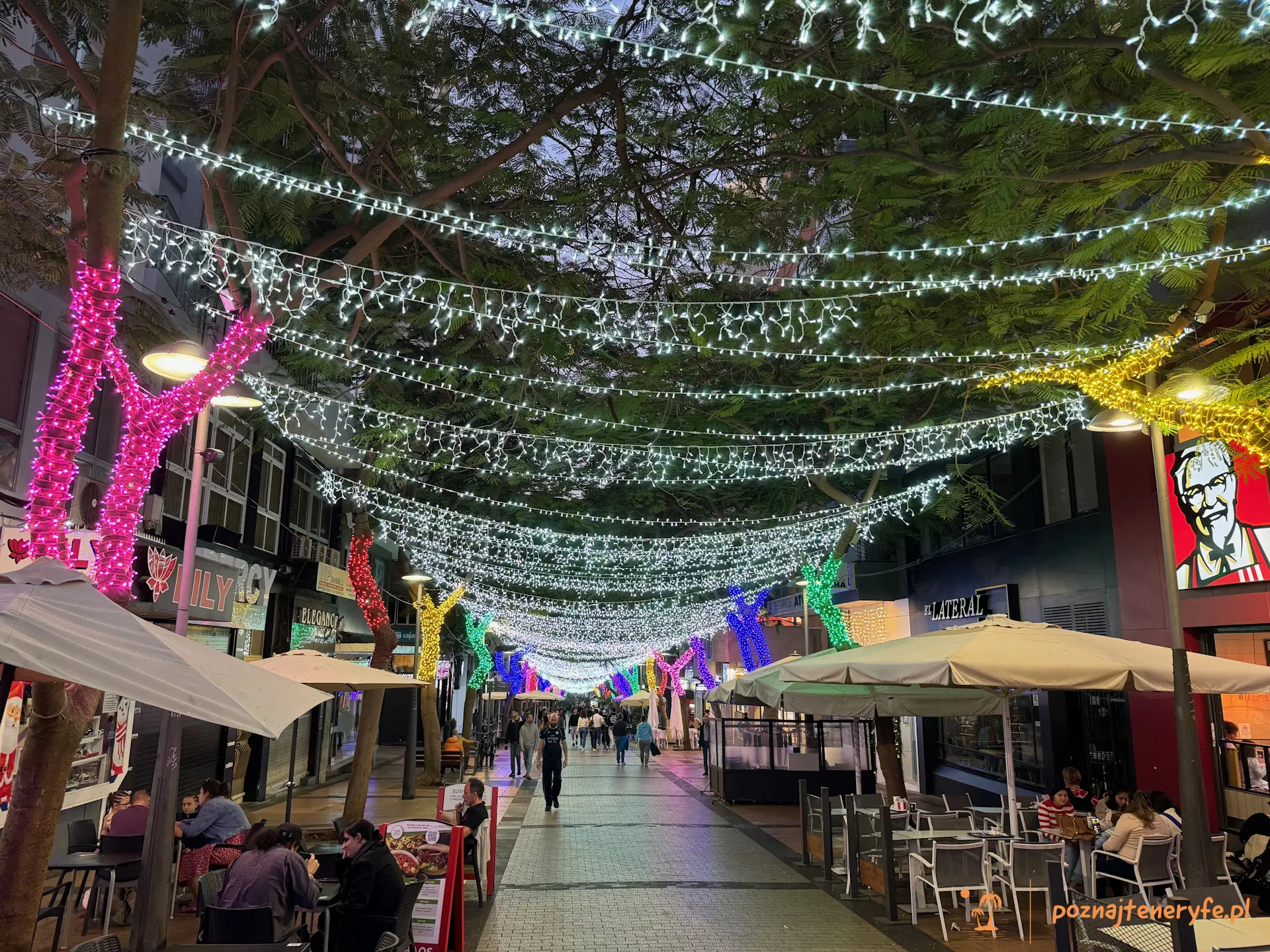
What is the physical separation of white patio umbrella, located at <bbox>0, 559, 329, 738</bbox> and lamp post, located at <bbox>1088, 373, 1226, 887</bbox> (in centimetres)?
671

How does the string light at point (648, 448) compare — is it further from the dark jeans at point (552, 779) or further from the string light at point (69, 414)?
the string light at point (69, 414)

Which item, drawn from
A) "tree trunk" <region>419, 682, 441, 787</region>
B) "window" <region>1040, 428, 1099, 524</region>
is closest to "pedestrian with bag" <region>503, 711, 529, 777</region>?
"tree trunk" <region>419, 682, 441, 787</region>

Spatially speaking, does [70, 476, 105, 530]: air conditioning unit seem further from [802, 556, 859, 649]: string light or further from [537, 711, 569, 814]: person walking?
[802, 556, 859, 649]: string light

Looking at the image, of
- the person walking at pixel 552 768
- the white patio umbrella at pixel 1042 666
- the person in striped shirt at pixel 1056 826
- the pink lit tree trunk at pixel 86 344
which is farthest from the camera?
the person walking at pixel 552 768

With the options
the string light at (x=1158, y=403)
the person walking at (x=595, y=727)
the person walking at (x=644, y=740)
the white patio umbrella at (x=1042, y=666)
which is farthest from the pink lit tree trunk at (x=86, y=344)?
the person walking at (x=595, y=727)

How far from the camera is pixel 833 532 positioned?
64.0ft

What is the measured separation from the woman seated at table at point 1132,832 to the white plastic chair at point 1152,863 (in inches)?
1.3

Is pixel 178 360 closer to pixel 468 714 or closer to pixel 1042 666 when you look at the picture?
pixel 1042 666

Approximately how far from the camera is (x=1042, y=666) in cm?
794

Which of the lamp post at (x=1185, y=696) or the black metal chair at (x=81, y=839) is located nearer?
the lamp post at (x=1185, y=696)

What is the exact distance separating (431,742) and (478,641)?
832cm

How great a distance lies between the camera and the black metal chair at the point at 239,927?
5.63 meters

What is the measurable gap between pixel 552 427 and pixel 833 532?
8482mm

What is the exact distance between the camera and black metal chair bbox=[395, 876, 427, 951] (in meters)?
5.97
